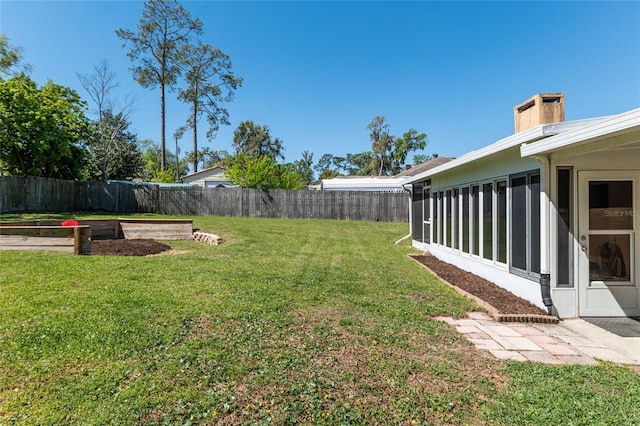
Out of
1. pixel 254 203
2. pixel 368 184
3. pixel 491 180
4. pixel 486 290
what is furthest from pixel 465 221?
pixel 368 184

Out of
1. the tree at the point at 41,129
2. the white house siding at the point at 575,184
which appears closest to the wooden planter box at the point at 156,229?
the white house siding at the point at 575,184

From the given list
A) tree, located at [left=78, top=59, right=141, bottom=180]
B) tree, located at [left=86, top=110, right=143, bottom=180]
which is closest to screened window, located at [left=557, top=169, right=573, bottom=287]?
tree, located at [left=86, top=110, right=143, bottom=180]

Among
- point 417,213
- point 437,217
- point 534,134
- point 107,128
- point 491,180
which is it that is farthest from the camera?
point 107,128

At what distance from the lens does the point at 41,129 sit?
15.2 meters

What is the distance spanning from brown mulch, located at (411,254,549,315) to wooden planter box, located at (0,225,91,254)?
22.3 ft

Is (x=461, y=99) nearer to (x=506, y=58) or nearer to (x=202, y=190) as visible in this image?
(x=506, y=58)

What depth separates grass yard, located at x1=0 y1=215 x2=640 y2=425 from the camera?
195 cm

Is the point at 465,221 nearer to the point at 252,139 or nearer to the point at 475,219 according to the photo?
the point at 475,219

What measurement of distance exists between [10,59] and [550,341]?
991 inches

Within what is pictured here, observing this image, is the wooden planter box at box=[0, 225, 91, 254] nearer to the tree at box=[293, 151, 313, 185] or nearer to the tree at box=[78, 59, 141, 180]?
the tree at box=[78, 59, 141, 180]

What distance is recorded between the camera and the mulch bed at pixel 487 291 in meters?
3.95

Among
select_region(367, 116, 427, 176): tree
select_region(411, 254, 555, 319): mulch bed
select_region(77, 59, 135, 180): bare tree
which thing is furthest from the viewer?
select_region(367, 116, 427, 176): tree

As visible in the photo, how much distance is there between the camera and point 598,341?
3.20 metres

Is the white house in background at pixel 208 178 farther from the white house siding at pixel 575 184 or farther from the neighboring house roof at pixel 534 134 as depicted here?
the white house siding at pixel 575 184
